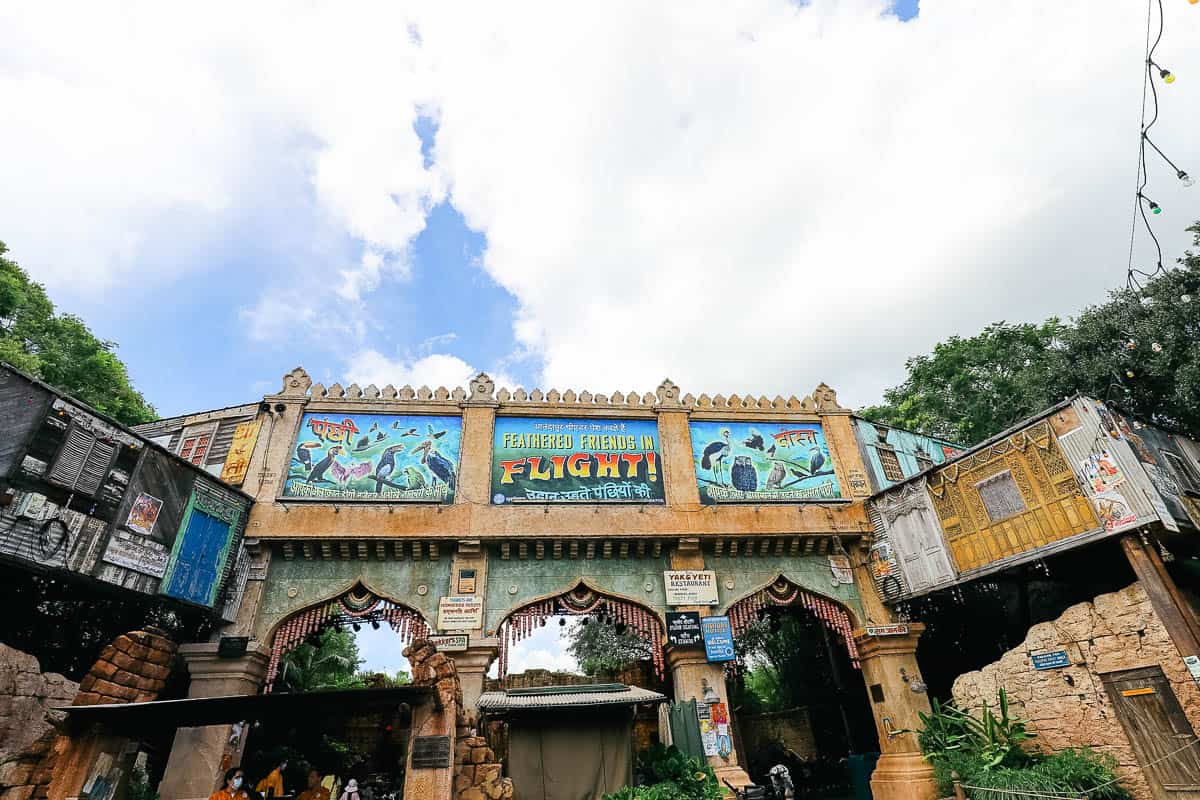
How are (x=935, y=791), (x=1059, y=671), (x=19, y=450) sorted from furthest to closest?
(x=935, y=791), (x=1059, y=671), (x=19, y=450)

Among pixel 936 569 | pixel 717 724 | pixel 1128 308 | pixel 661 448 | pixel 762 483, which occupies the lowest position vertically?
pixel 717 724

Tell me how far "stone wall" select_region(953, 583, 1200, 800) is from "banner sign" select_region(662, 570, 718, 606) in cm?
648

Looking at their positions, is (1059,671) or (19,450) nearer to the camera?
(19,450)

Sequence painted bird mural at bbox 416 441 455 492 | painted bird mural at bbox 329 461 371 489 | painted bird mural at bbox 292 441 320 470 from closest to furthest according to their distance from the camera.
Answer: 1. painted bird mural at bbox 329 461 371 489
2. painted bird mural at bbox 292 441 320 470
3. painted bird mural at bbox 416 441 455 492

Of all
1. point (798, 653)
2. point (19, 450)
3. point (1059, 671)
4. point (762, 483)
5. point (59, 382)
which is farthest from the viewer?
point (798, 653)

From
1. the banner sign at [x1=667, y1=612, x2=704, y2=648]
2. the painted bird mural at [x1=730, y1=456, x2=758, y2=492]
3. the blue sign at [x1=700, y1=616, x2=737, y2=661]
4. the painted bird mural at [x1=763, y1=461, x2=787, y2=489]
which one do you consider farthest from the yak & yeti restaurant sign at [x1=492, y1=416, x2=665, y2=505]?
the blue sign at [x1=700, y1=616, x2=737, y2=661]

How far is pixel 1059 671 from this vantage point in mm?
11891

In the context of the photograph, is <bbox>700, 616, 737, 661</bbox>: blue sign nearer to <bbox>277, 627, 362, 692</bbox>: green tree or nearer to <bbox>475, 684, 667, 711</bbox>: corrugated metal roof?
<bbox>475, 684, 667, 711</bbox>: corrugated metal roof

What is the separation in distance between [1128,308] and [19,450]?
27.4 meters

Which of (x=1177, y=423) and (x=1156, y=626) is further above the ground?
(x=1177, y=423)

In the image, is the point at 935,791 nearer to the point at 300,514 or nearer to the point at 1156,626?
the point at 1156,626

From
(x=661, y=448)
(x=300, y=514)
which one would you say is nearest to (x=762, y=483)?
(x=661, y=448)

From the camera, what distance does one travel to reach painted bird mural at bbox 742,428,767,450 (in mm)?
17625

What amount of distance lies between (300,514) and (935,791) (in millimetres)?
16084
